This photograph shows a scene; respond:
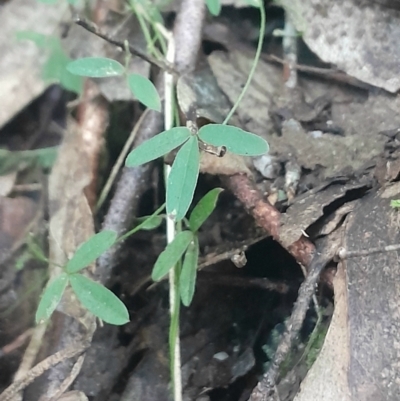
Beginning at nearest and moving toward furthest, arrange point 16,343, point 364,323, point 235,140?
point 364,323
point 235,140
point 16,343

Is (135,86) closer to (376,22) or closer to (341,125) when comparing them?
(341,125)

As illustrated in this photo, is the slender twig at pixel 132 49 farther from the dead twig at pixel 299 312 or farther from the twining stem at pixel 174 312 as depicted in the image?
the dead twig at pixel 299 312

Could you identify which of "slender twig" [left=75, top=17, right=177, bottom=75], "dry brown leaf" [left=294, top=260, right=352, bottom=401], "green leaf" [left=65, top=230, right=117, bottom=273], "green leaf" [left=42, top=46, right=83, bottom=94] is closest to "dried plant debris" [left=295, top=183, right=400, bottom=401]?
"dry brown leaf" [left=294, top=260, right=352, bottom=401]

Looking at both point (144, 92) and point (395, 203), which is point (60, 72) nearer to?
point (144, 92)

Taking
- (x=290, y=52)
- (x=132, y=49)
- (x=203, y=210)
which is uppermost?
(x=132, y=49)

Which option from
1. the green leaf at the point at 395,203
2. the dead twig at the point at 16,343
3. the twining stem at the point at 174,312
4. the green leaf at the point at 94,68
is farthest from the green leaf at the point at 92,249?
the green leaf at the point at 395,203

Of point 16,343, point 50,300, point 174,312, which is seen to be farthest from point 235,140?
point 16,343
